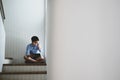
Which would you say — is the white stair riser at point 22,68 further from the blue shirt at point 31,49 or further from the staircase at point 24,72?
the blue shirt at point 31,49

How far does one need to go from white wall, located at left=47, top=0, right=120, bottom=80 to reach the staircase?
6.10ft

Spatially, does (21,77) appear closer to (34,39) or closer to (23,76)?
(23,76)

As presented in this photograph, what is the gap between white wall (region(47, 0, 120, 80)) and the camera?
770 mm

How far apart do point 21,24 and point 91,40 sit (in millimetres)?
4395

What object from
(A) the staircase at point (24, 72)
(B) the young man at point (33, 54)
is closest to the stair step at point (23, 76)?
(A) the staircase at point (24, 72)

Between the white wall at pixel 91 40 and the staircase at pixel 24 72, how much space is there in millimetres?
1859

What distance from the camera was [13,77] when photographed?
3.28m

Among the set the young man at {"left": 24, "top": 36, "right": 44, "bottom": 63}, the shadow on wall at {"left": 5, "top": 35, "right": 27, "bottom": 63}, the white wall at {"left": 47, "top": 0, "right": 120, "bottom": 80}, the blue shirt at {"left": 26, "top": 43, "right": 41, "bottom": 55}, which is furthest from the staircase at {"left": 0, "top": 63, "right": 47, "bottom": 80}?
the white wall at {"left": 47, "top": 0, "right": 120, "bottom": 80}

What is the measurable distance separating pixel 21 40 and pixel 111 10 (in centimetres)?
450

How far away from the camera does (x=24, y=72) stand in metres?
3.39

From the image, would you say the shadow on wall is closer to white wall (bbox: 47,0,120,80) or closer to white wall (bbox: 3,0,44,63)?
white wall (bbox: 3,0,44,63)

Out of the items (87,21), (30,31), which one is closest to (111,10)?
(87,21)

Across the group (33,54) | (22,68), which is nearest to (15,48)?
(33,54)

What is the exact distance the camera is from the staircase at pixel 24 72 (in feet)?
10.8
